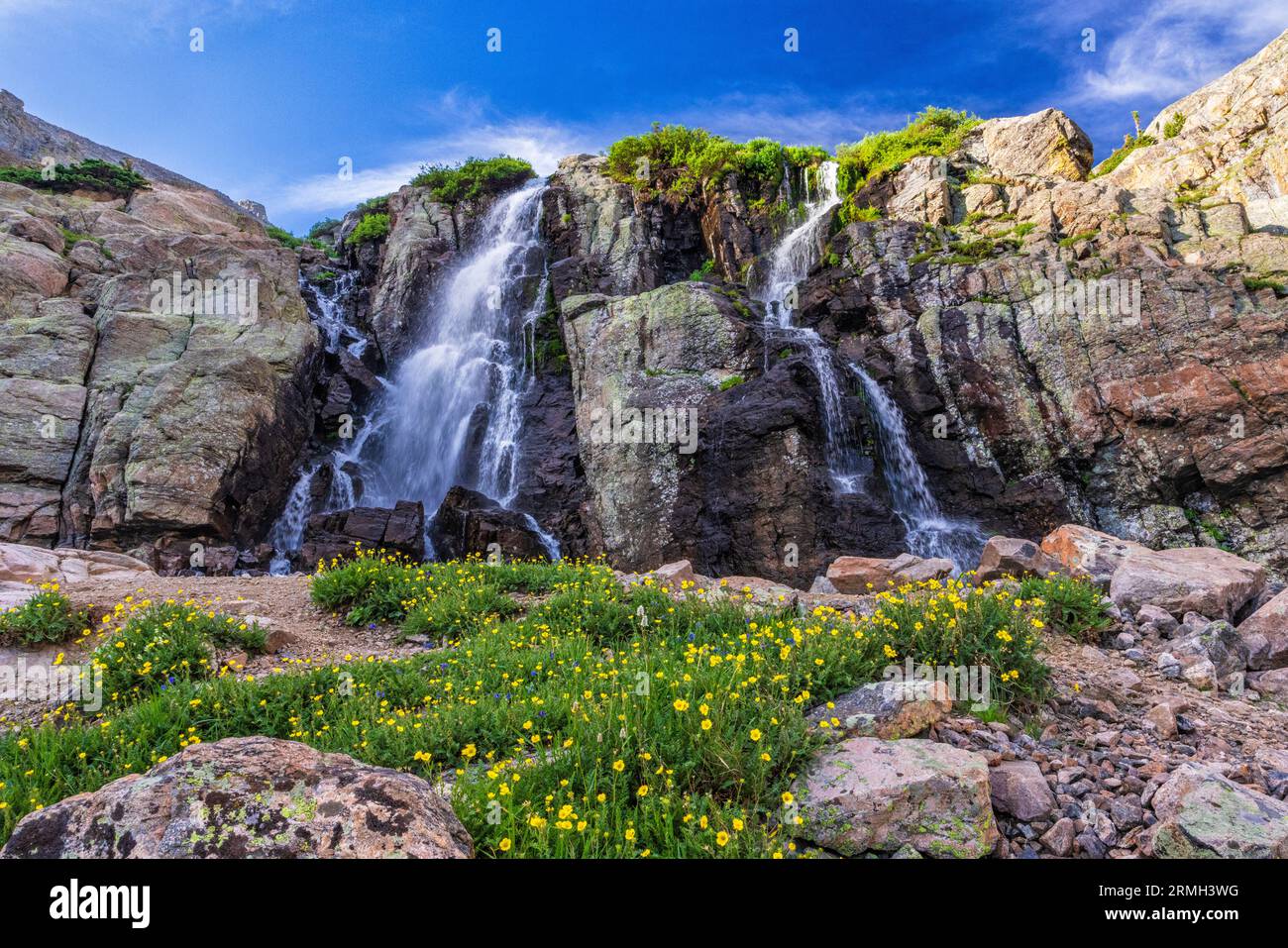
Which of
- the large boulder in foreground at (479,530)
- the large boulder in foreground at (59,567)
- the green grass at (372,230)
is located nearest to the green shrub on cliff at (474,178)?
the green grass at (372,230)

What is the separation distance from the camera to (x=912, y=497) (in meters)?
18.0

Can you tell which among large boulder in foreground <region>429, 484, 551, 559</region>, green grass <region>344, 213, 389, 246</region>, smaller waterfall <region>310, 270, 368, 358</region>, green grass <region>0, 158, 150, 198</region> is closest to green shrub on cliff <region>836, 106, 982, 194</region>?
large boulder in foreground <region>429, 484, 551, 559</region>

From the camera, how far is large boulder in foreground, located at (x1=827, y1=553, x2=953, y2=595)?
33.5ft

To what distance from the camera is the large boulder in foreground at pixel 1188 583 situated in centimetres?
676

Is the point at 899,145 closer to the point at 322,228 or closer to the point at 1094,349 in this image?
the point at 1094,349

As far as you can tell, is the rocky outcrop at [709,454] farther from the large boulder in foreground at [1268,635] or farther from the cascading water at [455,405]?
the large boulder in foreground at [1268,635]

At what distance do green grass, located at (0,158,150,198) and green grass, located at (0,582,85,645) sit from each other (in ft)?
109

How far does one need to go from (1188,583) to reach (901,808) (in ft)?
19.9

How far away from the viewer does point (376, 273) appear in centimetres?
3391

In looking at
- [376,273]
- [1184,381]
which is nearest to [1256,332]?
[1184,381]

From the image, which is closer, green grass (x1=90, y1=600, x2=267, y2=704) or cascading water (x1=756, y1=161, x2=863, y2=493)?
green grass (x1=90, y1=600, x2=267, y2=704)

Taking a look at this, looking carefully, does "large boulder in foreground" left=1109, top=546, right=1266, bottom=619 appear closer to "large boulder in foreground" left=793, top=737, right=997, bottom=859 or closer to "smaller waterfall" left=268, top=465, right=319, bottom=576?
"large boulder in foreground" left=793, top=737, right=997, bottom=859

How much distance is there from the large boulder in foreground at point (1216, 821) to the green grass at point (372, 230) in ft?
130

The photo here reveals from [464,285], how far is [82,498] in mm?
16512
